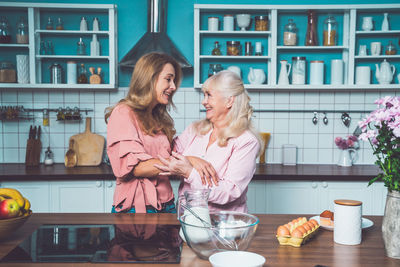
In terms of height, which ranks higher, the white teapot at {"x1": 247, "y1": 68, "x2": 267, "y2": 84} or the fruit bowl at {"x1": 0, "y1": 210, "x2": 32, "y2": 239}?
the white teapot at {"x1": 247, "y1": 68, "x2": 267, "y2": 84}

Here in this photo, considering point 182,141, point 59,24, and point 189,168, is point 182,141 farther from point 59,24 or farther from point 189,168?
point 59,24

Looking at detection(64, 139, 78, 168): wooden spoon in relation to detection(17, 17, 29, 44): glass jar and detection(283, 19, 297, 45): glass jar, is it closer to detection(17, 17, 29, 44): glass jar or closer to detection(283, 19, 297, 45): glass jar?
detection(17, 17, 29, 44): glass jar

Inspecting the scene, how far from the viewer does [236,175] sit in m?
1.78

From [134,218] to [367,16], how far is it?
2935 mm

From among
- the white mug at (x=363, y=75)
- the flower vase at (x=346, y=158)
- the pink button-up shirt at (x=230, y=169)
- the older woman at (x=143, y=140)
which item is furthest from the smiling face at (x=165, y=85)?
the flower vase at (x=346, y=158)

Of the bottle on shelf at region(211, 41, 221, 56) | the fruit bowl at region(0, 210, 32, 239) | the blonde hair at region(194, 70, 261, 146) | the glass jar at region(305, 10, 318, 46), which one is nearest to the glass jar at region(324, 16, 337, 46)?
the glass jar at region(305, 10, 318, 46)

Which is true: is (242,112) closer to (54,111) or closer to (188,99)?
(188,99)

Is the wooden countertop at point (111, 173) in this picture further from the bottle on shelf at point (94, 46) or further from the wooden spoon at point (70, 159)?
the bottle on shelf at point (94, 46)

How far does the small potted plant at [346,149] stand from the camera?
11.2 ft

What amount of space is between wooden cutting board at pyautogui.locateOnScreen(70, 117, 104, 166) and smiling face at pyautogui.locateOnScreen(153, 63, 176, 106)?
1.56 metres

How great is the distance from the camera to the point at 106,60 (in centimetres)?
348

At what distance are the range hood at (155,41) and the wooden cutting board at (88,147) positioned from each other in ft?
2.35

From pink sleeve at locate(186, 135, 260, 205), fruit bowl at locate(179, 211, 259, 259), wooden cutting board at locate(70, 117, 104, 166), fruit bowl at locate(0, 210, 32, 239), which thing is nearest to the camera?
fruit bowl at locate(179, 211, 259, 259)

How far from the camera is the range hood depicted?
10.4ft
